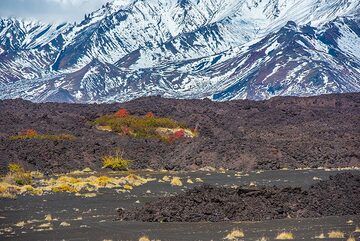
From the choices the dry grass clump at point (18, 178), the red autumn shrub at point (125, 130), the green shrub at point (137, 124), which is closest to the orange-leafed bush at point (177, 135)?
the green shrub at point (137, 124)

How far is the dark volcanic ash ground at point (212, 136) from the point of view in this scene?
102500 mm

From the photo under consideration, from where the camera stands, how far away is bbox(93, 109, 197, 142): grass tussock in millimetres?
126669

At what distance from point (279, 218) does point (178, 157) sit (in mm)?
57984

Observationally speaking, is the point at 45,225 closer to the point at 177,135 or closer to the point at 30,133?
the point at 30,133

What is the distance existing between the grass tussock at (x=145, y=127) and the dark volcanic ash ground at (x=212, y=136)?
99.0 inches

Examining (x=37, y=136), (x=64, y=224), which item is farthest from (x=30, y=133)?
(x=64, y=224)

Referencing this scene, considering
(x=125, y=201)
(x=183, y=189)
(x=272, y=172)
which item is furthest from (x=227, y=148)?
(x=125, y=201)

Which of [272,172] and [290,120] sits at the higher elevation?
[290,120]

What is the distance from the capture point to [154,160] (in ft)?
352

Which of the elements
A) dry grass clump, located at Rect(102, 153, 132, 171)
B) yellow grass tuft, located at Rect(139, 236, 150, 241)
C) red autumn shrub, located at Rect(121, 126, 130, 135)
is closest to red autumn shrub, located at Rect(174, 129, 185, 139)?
red autumn shrub, located at Rect(121, 126, 130, 135)

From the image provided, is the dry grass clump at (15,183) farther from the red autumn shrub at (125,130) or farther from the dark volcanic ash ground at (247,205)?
the red autumn shrub at (125,130)

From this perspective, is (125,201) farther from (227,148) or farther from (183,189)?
(227,148)

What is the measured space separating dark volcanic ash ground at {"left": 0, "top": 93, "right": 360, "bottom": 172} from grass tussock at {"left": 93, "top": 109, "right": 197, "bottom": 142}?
251 centimetres

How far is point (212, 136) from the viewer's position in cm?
13400
